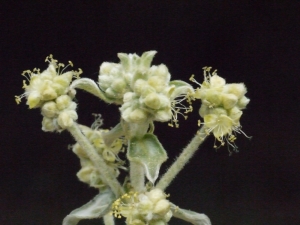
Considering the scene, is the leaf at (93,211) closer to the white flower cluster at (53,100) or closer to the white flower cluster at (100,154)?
the white flower cluster at (100,154)

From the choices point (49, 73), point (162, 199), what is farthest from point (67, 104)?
point (162, 199)

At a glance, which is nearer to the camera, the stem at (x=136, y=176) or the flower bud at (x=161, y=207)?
the flower bud at (x=161, y=207)

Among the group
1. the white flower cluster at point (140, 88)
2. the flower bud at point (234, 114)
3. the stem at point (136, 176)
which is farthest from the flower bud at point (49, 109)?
the flower bud at point (234, 114)

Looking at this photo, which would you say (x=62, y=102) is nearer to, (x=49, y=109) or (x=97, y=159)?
(x=49, y=109)

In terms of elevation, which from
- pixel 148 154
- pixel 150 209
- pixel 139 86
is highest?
pixel 139 86

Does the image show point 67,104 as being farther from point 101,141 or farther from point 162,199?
point 162,199

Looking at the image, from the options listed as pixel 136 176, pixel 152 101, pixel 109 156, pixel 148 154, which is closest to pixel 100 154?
pixel 109 156
